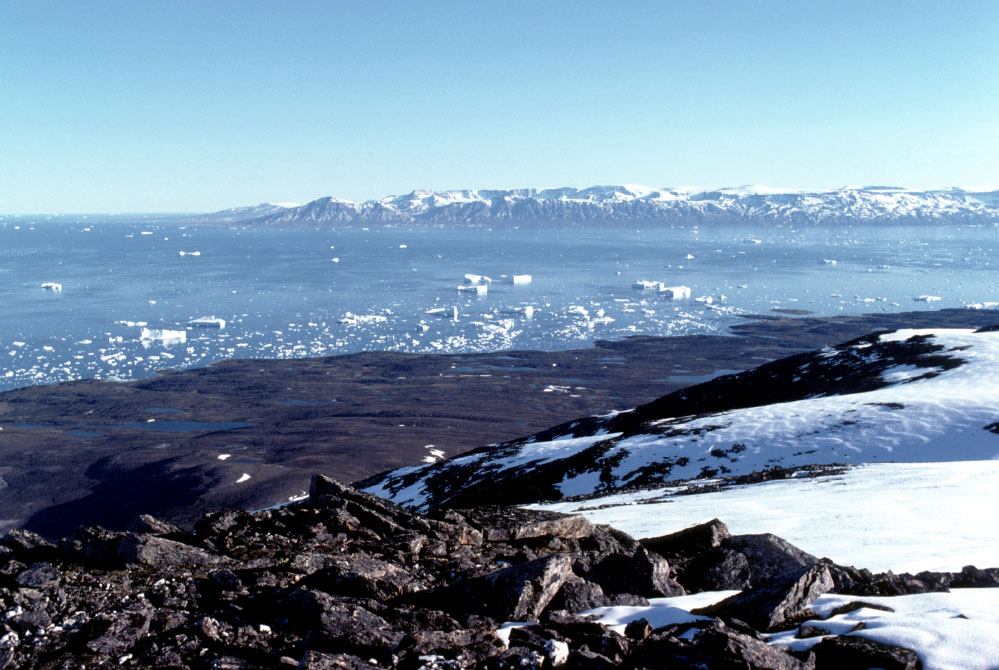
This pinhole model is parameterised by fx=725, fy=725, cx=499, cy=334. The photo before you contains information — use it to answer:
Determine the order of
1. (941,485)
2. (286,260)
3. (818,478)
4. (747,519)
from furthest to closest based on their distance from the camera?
(286,260) → (818,478) → (941,485) → (747,519)

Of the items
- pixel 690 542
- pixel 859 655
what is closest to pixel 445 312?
pixel 690 542

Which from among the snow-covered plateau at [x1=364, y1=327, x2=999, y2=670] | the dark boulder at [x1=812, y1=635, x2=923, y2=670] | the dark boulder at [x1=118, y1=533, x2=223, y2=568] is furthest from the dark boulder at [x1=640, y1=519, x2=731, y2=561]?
the dark boulder at [x1=118, y1=533, x2=223, y2=568]

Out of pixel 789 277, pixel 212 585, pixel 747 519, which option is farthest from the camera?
pixel 789 277

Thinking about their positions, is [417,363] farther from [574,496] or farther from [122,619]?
[122,619]

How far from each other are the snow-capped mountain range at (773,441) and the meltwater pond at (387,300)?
1570 inches

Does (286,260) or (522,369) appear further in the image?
(286,260)

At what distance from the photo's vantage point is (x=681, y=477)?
26891 mm

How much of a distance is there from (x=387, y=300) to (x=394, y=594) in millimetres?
94420

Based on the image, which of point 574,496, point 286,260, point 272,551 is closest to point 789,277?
point 286,260

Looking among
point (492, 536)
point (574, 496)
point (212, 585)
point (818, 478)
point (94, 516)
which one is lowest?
point (94, 516)

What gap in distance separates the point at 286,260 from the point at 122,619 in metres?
166

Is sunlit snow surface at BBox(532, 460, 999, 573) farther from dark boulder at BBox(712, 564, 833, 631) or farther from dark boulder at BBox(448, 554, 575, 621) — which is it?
dark boulder at BBox(448, 554, 575, 621)

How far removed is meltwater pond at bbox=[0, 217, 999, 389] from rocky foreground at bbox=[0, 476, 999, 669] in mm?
60887

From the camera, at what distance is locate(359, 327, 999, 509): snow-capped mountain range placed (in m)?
26.2
